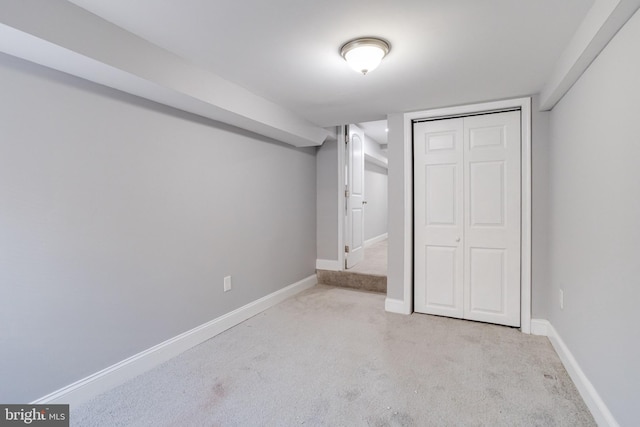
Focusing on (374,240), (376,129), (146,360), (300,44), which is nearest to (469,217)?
(300,44)

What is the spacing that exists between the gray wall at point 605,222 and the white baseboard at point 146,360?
8.67ft

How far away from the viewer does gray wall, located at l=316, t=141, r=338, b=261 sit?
4.28 meters

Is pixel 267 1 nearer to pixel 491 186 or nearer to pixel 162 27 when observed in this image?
pixel 162 27

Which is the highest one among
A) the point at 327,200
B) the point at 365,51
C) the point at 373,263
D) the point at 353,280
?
the point at 365,51

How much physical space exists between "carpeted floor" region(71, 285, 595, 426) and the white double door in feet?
0.95

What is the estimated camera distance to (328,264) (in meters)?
4.33

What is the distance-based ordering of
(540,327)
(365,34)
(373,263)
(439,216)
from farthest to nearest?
(373,263)
(439,216)
(540,327)
(365,34)

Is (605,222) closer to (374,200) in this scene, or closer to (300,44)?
(300,44)

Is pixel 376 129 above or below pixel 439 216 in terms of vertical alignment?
A: above

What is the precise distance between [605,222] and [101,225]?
287 centimetres

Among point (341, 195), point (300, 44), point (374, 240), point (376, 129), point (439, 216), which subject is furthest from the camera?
point (374, 240)

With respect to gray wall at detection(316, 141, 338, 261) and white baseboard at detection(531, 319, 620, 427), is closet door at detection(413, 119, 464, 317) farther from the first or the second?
gray wall at detection(316, 141, 338, 261)

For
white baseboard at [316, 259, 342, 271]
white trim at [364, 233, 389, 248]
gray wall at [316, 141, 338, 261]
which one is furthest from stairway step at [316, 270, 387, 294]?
white trim at [364, 233, 389, 248]

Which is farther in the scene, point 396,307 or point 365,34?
point 396,307
